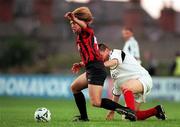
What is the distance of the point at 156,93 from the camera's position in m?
35.0

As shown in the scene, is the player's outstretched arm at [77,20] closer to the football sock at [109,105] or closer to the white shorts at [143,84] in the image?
the football sock at [109,105]

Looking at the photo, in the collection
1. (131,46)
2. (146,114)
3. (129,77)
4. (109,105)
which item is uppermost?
(131,46)

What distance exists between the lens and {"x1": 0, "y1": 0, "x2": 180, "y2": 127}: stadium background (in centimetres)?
3556

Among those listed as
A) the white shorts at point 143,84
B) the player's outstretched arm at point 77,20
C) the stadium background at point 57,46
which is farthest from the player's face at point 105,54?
the stadium background at point 57,46

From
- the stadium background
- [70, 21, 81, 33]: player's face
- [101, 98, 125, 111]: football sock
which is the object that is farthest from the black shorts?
the stadium background

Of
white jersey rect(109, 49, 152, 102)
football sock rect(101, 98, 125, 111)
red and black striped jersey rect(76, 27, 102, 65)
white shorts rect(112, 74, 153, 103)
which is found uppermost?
red and black striped jersey rect(76, 27, 102, 65)

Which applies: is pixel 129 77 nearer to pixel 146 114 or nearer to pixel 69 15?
pixel 146 114

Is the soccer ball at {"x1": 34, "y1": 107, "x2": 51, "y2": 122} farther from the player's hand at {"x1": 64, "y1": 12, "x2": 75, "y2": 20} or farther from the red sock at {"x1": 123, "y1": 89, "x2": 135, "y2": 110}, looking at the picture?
the player's hand at {"x1": 64, "y1": 12, "x2": 75, "y2": 20}

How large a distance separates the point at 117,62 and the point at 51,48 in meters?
60.6

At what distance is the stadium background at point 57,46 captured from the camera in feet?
117

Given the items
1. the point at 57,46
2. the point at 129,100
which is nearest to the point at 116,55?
the point at 129,100

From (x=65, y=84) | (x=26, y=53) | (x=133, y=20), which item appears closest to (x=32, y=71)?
(x=26, y=53)

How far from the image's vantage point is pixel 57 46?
253 ft

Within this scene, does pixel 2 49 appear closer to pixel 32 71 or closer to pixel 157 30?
pixel 32 71
